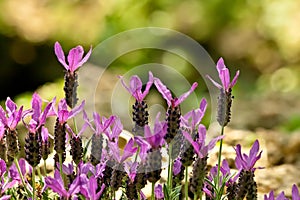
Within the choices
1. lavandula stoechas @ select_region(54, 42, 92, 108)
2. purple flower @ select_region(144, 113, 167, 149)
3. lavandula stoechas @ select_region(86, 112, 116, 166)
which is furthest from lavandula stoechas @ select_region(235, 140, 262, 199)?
lavandula stoechas @ select_region(54, 42, 92, 108)

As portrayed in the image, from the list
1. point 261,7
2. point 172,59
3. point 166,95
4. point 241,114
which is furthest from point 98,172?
point 261,7

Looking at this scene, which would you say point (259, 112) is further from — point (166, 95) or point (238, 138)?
point (166, 95)

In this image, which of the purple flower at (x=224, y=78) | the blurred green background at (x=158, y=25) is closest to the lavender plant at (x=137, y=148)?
the purple flower at (x=224, y=78)

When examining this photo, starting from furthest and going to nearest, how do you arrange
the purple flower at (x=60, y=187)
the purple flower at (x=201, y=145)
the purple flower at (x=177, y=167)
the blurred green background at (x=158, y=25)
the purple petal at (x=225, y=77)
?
the blurred green background at (x=158, y=25) → the purple flower at (x=177, y=167) → the purple petal at (x=225, y=77) → the purple flower at (x=201, y=145) → the purple flower at (x=60, y=187)

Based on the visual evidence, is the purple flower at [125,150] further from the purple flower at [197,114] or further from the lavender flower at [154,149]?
the purple flower at [197,114]

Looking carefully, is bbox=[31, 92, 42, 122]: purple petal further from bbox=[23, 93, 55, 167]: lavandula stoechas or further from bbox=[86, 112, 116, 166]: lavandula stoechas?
bbox=[86, 112, 116, 166]: lavandula stoechas

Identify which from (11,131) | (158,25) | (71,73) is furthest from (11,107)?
(158,25)
